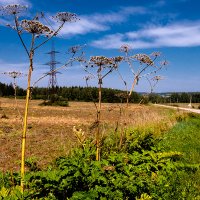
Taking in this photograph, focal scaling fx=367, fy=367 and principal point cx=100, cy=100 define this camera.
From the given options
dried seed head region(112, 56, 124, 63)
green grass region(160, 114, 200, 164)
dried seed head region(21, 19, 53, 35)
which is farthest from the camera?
green grass region(160, 114, 200, 164)

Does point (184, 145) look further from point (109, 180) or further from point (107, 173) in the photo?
point (109, 180)

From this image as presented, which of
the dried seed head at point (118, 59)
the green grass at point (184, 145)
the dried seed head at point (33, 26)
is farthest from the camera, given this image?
the green grass at point (184, 145)

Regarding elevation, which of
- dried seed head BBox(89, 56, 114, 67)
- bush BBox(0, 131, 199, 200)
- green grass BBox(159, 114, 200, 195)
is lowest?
green grass BBox(159, 114, 200, 195)

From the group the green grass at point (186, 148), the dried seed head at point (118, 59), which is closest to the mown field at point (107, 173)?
the green grass at point (186, 148)

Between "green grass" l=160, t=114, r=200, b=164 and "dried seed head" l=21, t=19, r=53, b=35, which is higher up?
"dried seed head" l=21, t=19, r=53, b=35

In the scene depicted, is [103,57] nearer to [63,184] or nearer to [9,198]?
[63,184]

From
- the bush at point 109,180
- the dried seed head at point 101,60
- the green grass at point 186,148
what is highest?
the dried seed head at point 101,60

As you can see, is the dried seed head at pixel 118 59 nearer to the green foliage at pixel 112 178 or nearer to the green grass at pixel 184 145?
the green foliage at pixel 112 178

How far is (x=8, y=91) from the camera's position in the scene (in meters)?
104

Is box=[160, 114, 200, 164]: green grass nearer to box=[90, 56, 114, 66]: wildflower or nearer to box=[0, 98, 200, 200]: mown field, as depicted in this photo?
box=[0, 98, 200, 200]: mown field

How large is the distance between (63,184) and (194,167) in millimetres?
4423

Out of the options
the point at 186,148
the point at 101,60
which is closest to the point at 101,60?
the point at 101,60

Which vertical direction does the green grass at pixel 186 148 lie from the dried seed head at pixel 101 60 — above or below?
below

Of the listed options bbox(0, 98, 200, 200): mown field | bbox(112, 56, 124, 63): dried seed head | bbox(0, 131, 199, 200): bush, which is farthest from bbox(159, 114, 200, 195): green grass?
bbox(112, 56, 124, 63): dried seed head
